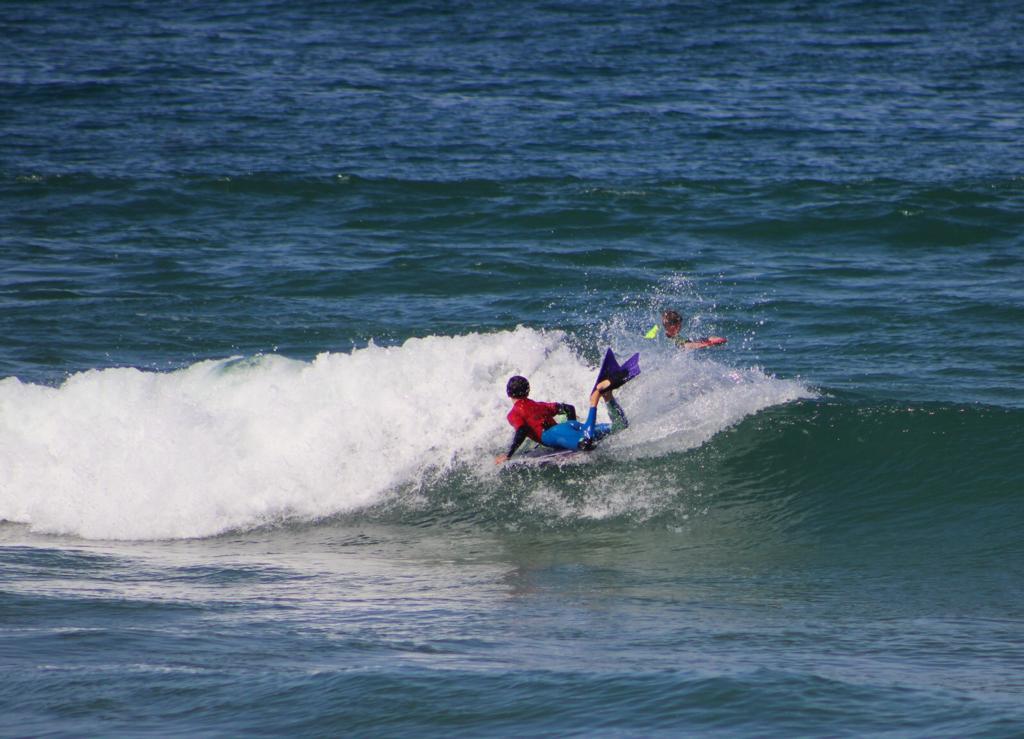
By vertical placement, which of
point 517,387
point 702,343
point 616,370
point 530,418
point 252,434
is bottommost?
point 252,434

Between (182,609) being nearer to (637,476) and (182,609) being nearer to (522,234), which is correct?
(637,476)

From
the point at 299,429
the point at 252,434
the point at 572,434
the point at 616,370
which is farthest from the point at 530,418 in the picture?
the point at 252,434

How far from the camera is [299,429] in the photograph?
13.7 metres

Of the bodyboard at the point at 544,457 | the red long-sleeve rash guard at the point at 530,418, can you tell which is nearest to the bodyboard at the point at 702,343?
the bodyboard at the point at 544,457

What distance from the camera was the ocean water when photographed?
23.9 feet

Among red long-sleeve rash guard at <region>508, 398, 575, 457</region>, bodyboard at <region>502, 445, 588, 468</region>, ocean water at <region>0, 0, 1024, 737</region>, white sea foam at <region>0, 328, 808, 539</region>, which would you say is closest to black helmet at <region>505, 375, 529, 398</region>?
red long-sleeve rash guard at <region>508, 398, 575, 457</region>

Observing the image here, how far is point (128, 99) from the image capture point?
3052 centimetres

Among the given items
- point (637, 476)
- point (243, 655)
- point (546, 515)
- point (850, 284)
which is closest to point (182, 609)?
A: point (243, 655)

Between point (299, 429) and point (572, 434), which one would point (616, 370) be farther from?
point (299, 429)

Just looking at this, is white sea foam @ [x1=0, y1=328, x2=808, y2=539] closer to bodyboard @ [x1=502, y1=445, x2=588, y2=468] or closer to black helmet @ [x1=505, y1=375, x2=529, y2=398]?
bodyboard @ [x1=502, y1=445, x2=588, y2=468]

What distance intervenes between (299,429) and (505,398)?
2198 millimetres

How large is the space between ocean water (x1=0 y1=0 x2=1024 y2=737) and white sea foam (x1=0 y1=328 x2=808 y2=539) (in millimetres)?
44

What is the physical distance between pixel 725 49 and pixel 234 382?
22.7 m

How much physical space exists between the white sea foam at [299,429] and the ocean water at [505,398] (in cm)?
4
